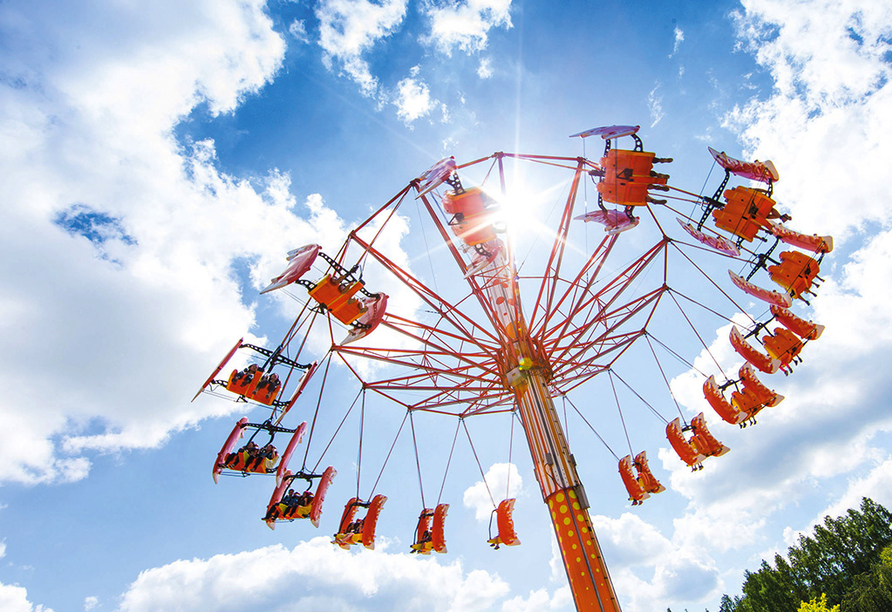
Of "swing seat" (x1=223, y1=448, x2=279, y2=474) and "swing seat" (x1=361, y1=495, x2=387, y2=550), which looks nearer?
"swing seat" (x1=223, y1=448, x2=279, y2=474)

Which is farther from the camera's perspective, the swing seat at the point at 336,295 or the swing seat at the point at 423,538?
the swing seat at the point at 423,538

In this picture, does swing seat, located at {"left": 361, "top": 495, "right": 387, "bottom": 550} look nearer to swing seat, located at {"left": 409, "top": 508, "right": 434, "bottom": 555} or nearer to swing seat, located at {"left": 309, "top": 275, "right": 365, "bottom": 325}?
swing seat, located at {"left": 409, "top": 508, "right": 434, "bottom": 555}

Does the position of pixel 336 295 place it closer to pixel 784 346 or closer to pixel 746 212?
pixel 746 212

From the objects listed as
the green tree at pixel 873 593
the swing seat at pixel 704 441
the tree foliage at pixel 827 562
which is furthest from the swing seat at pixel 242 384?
the tree foliage at pixel 827 562

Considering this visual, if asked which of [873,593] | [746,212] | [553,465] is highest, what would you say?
[746,212]

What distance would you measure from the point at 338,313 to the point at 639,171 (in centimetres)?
971

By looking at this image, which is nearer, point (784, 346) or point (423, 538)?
point (784, 346)

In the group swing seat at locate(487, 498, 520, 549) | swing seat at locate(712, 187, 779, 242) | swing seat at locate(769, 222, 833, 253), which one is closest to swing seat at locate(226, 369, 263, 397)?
swing seat at locate(487, 498, 520, 549)

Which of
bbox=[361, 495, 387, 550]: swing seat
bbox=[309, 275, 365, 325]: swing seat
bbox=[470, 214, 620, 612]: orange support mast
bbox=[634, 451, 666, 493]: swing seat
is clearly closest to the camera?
bbox=[470, 214, 620, 612]: orange support mast

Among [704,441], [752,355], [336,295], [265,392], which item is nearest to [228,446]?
[265,392]

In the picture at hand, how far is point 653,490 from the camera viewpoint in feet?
56.6

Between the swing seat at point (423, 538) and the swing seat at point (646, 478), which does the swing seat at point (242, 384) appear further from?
the swing seat at point (646, 478)

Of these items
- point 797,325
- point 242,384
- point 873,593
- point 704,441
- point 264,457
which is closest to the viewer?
point 797,325

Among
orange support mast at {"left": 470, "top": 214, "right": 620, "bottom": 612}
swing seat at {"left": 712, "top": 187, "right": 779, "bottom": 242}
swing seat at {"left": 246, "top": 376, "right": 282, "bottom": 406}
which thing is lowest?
orange support mast at {"left": 470, "top": 214, "right": 620, "bottom": 612}
